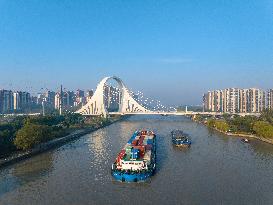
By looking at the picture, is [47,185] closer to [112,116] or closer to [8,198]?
[8,198]

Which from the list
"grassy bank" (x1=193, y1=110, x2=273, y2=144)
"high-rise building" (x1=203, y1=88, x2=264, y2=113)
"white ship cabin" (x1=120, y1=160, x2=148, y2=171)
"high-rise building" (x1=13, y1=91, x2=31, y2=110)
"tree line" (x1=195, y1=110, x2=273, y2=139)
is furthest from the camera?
"high-rise building" (x1=13, y1=91, x2=31, y2=110)

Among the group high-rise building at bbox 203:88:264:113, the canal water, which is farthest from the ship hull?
high-rise building at bbox 203:88:264:113

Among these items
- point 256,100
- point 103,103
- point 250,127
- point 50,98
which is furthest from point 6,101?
Result: point 250,127

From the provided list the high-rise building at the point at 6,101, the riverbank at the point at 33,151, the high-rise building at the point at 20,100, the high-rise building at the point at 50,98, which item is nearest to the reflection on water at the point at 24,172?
the riverbank at the point at 33,151

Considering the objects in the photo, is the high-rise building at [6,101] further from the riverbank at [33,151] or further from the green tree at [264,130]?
the green tree at [264,130]

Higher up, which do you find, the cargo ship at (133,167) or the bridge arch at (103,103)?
the bridge arch at (103,103)

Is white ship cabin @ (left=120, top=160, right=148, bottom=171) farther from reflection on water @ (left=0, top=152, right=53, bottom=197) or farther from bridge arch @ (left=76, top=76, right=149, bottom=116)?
bridge arch @ (left=76, top=76, right=149, bottom=116)
